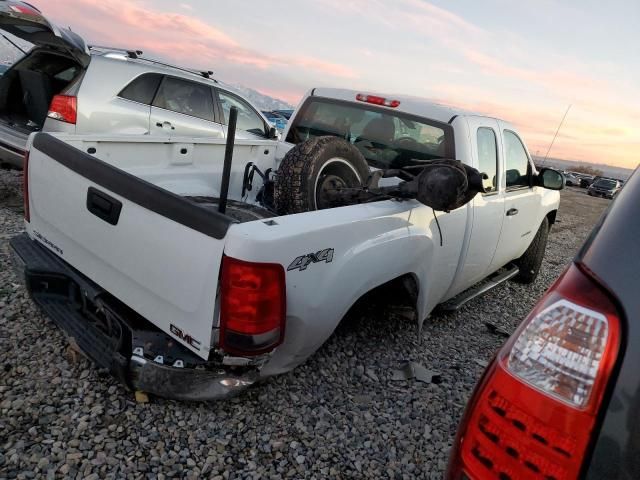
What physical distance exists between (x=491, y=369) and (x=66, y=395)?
2182 millimetres

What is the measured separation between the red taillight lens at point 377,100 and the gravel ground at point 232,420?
1.67 m

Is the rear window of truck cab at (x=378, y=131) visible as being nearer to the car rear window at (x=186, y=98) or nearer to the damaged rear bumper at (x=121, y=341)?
the damaged rear bumper at (x=121, y=341)

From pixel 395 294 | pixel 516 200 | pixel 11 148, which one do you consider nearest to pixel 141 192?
pixel 395 294

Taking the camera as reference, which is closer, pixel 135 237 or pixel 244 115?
pixel 135 237

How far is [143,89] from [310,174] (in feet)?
13.2

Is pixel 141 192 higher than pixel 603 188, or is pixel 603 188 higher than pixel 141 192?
pixel 141 192

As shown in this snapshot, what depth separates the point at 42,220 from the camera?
2654 millimetres

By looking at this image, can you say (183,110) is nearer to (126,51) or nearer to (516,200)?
(126,51)

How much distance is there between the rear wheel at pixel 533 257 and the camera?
18.0ft

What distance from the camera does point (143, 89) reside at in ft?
19.3

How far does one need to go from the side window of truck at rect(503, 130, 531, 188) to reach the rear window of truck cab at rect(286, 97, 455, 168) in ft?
3.05

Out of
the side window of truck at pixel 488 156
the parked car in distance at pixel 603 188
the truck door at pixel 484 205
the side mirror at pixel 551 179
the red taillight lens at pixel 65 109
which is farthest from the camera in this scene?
the parked car in distance at pixel 603 188

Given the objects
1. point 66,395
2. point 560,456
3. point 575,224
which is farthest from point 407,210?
point 575,224

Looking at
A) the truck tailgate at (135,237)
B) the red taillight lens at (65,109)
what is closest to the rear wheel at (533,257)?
the truck tailgate at (135,237)
